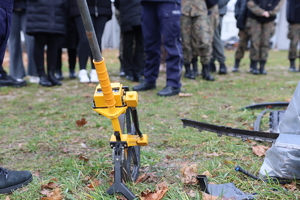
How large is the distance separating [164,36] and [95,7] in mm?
1207

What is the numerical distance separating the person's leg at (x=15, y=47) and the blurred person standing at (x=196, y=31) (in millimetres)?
2432


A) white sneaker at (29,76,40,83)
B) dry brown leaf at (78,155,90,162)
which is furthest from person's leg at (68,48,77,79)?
dry brown leaf at (78,155,90,162)

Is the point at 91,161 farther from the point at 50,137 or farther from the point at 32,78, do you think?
the point at 32,78

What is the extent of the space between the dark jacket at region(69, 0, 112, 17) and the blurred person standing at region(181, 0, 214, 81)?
45.8 inches

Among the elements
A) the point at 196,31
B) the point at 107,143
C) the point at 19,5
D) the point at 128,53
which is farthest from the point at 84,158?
the point at 196,31

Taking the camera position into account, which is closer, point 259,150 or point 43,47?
point 259,150

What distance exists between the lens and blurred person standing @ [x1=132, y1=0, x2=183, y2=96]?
3572mm

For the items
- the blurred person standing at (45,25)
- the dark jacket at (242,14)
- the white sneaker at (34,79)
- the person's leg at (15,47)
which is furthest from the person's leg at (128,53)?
the dark jacket at (242,14)

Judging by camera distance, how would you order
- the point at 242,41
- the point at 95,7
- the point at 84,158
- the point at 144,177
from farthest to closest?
the point at 242,41 → the point at 95,7 → the point at 84,158 → the point at 144,177

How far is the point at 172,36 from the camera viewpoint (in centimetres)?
364

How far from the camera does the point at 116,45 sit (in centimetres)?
1516

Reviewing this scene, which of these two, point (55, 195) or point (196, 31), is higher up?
point (196, 31)

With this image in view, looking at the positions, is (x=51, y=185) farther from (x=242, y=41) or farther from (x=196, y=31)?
(x=242, y=41)

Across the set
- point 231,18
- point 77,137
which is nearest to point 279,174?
point 77,137
